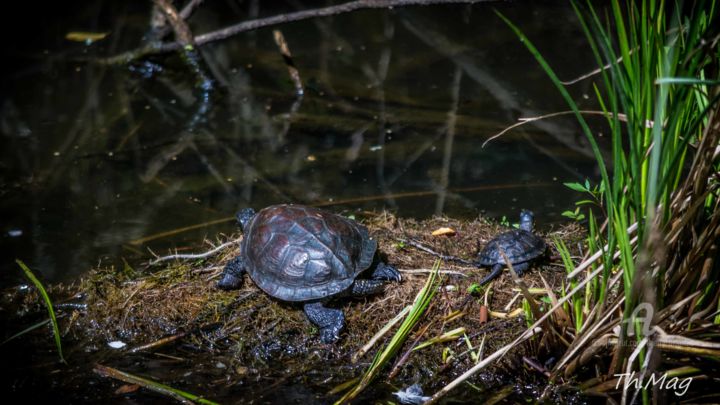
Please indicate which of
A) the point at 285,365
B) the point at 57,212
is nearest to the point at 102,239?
the point at 57,212

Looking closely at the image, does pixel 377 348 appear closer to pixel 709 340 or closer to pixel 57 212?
Answer: pixel 709 340

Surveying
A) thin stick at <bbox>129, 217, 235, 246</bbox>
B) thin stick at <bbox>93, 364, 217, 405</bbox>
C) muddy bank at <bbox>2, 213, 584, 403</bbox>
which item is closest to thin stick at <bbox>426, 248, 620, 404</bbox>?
muddy bank at <bbox>2, 213, 584, 403</bbox>

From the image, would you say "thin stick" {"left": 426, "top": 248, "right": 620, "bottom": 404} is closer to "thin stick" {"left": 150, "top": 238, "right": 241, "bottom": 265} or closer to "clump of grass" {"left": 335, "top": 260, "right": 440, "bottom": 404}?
"clump of grass" {"left": 335, "top": 260, "right": 440, "bottom": 404}

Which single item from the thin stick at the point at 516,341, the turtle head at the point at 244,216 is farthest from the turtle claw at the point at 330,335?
the turtle head at the point at 244,216

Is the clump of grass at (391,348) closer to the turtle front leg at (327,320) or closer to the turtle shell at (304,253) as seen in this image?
the turtle front leg at (327,320)

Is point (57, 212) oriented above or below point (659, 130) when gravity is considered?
below

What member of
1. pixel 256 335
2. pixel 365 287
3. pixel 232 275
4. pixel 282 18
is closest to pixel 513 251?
pixel 365 287
